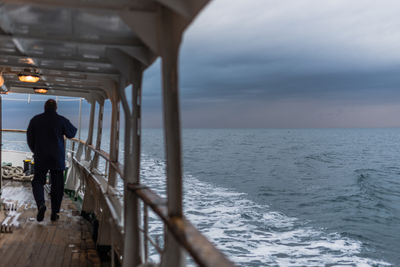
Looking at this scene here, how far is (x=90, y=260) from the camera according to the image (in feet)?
10.9

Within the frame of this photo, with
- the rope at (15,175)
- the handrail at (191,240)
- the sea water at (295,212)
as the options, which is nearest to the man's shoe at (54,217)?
the handrail at (191,240)

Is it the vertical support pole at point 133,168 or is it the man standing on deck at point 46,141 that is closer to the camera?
the vertical support pole at point 133,168

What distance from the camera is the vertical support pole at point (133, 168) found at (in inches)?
106

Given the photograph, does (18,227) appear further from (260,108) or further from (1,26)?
(260,108)

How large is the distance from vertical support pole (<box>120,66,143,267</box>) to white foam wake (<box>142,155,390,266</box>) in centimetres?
687

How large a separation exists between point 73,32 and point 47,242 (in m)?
2.16

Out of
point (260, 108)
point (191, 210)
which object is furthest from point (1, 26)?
point (260, 108)

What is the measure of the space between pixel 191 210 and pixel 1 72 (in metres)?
9.99

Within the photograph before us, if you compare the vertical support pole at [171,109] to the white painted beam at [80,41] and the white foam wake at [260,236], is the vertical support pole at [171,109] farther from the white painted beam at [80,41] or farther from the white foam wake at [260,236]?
the white foam wake at [260,236]

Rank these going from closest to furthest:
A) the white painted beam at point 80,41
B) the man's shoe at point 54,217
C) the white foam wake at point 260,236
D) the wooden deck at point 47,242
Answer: the white painted beam at point 80,41, the wooden deck at point 47,242, the man's shoe at point 54,217, the white foam wake at point 260,236

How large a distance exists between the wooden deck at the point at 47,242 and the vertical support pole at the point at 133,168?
28.7 inches

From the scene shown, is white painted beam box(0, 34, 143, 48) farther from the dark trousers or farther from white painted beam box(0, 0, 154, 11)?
the dark trousers

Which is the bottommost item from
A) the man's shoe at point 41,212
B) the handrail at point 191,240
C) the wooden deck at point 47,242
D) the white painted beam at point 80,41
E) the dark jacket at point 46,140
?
the wooden deck at point 47,242

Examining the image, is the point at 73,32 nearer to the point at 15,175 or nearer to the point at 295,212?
the point at 15,175
